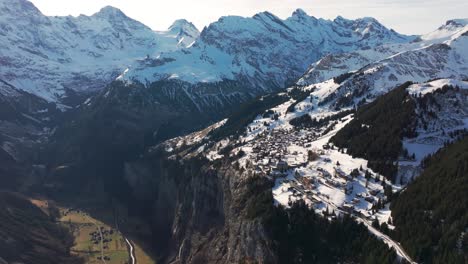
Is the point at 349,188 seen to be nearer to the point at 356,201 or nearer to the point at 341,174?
the point at 356,201

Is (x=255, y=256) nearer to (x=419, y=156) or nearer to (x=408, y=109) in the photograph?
(x=419, y=156)

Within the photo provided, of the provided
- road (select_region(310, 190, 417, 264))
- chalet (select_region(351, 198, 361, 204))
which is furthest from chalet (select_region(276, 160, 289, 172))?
chalet (select_region(351, 198, 361, 204))

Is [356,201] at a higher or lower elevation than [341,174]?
lower

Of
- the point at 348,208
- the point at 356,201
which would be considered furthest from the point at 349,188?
the point at 348,208

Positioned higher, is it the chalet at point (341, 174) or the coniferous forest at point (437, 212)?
the chalet at point (341, 174)

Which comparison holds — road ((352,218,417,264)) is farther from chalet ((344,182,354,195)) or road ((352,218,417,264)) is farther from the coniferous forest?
chalet ((344,182,354,195))

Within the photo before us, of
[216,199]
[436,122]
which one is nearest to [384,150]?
→ [436,122]

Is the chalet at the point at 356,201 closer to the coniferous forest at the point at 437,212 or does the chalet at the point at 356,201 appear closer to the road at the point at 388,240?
the road at the point at 388,240

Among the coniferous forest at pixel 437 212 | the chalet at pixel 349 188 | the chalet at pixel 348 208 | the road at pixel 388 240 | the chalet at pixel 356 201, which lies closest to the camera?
the coniferous forest at pixel 437 212

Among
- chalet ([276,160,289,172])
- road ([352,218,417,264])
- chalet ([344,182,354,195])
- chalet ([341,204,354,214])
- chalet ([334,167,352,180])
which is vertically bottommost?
road ([352,218,417,264])

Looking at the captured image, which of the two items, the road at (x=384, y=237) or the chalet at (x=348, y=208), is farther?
the chalet at (x=348, y=208)

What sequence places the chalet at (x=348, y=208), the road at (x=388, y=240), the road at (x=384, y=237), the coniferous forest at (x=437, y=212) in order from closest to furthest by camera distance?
the coniferous forest at (x=437, y=212) → the road at (x=388, y=240) → the road at (x=384, y=237) → the chalet at (x=348, y=208)

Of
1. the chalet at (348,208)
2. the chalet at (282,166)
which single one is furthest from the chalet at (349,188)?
the chalet at (282,166)
